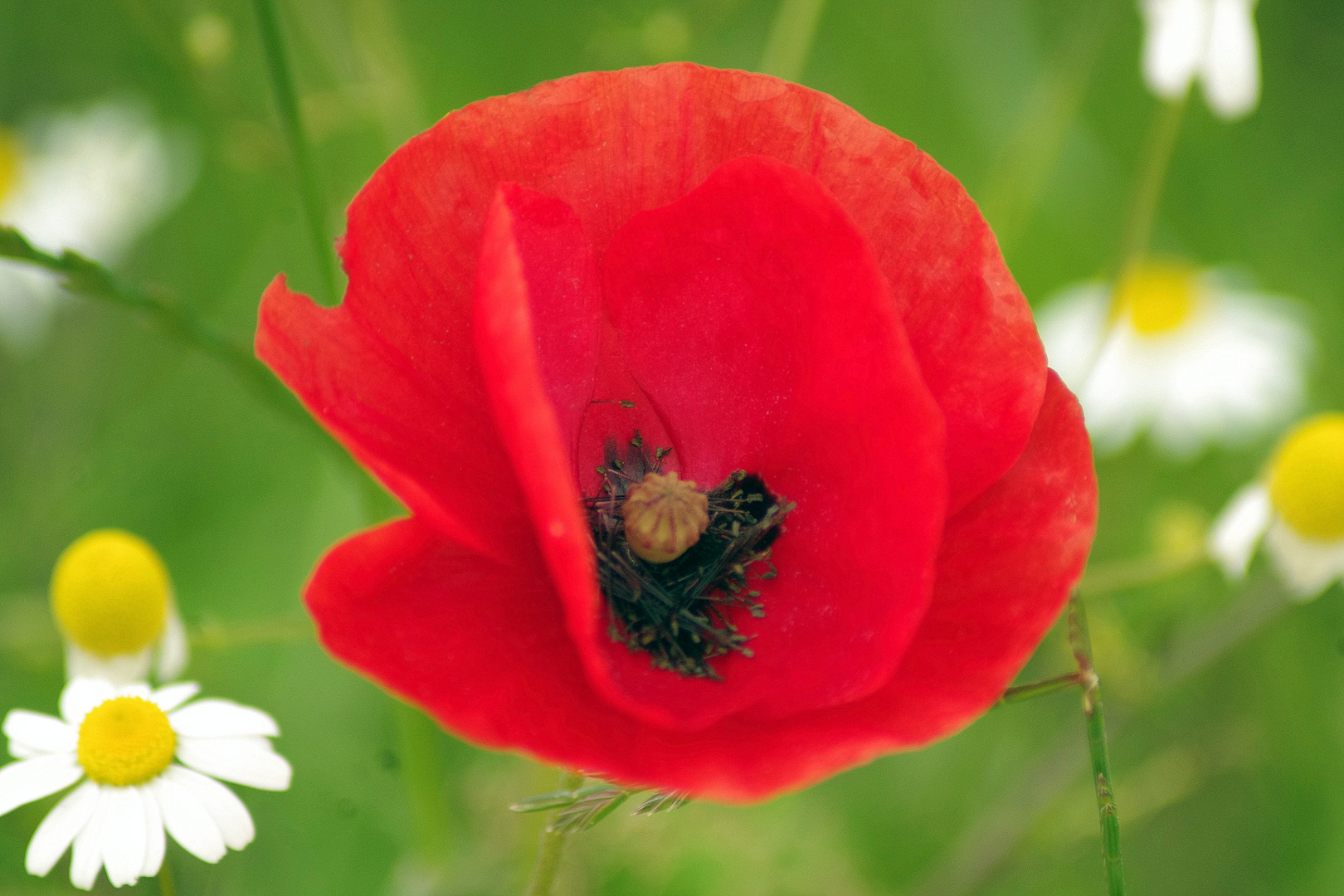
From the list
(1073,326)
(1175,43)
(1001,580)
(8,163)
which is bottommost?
(1001,580)

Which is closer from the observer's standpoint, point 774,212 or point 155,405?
point 774,212

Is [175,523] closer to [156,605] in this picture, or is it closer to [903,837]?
[156,605]

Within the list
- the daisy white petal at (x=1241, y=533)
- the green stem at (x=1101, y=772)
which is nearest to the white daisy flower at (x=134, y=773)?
the green stem at (x=1101, y=772)

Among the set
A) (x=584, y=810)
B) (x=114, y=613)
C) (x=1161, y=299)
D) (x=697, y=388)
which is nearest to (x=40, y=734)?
(x=114, y=613)

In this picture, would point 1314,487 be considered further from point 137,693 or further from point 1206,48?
point 137,693

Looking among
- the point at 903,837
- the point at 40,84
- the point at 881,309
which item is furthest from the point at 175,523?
the point at 881,309

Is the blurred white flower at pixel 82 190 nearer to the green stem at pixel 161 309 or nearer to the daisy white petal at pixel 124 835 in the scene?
the green stem at pixel 161 309
